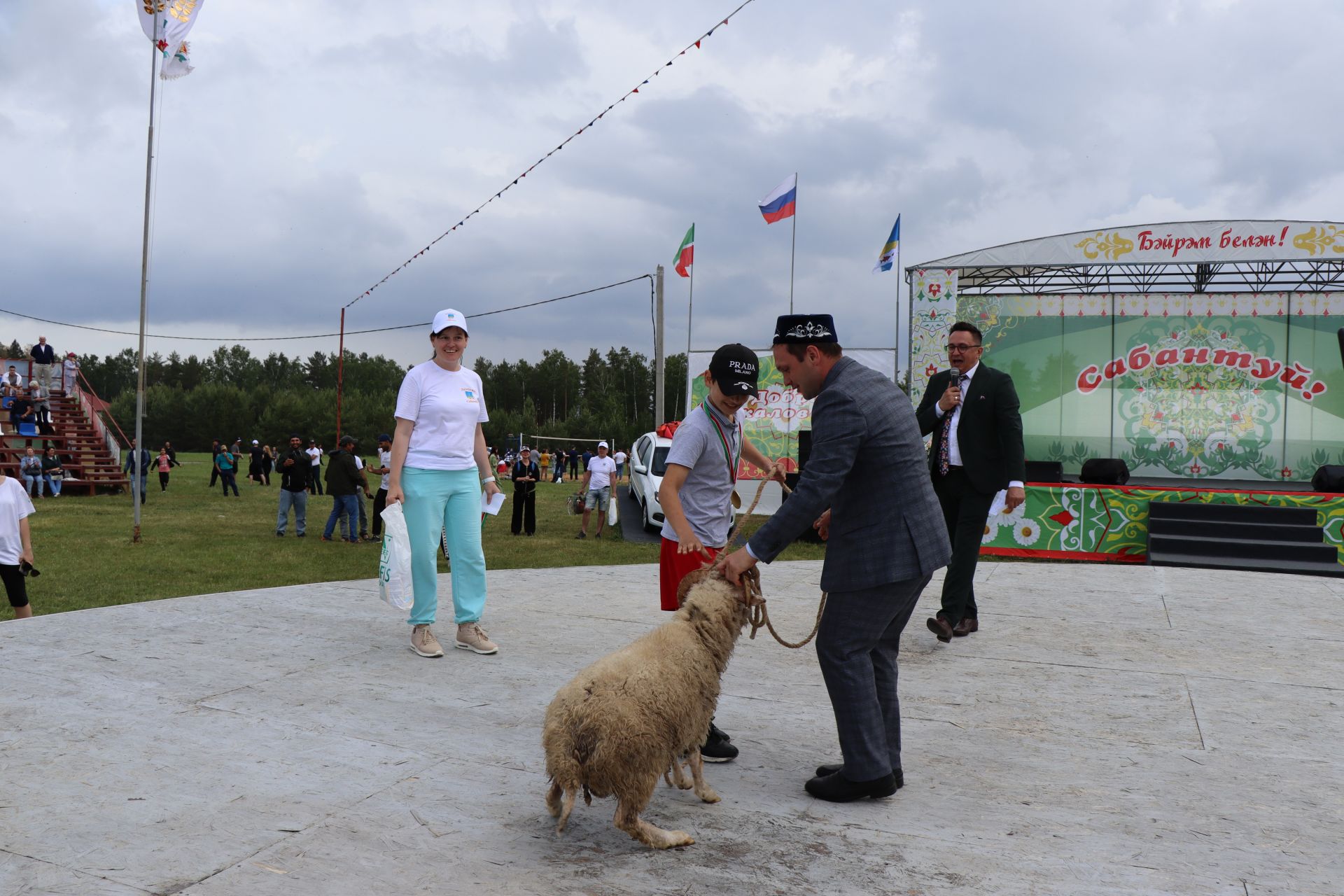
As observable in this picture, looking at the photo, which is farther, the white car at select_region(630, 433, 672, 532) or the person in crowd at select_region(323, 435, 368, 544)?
the white car at select_region(630, 433, 672, 532)

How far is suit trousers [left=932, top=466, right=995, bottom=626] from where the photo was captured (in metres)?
5.93

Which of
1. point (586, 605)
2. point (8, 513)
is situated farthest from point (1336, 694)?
point (8, 513)

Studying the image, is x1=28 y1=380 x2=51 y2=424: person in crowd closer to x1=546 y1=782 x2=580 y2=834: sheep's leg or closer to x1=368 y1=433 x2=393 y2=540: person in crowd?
x1=368 y1=433 x2=393 y2=540: person in crowd

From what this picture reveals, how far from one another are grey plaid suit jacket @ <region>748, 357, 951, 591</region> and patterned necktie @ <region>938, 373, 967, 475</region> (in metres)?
2.71

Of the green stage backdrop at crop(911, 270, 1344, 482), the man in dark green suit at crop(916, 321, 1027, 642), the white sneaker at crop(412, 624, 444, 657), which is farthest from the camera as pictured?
the green stage backdrop at crop(911, 270, 1344, 482)

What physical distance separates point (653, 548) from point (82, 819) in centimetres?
1210

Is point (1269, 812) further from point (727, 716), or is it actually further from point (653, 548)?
point (653, 548)

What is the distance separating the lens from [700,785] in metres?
3.31

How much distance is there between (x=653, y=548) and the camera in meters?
15.0

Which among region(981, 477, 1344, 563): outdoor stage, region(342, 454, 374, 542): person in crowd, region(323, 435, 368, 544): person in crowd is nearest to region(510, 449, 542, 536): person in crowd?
region(342, 454, 374, 542): person in crowd

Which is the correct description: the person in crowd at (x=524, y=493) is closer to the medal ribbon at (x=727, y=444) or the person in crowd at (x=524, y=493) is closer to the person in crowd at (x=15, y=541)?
the person in crowd at (x=15, y=541)

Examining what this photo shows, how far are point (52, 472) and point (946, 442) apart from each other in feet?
86.6

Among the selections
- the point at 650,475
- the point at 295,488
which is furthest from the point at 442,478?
the point at 295,488

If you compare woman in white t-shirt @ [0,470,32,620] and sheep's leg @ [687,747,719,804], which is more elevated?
woman in white t-shirt @ [0,470,32,620]
